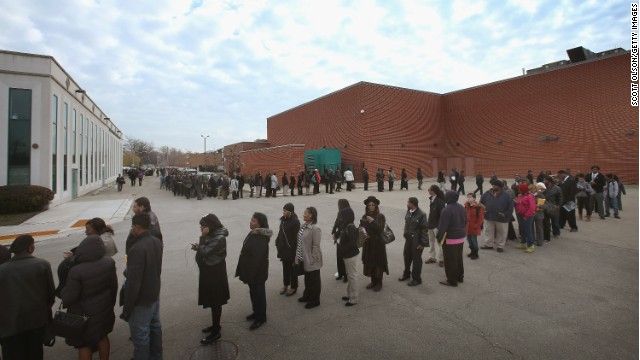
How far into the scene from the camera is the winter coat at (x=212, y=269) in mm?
3768

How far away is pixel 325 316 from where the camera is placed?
14.4ft

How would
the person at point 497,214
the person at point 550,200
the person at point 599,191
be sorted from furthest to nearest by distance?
the person at point 599,191
the person at point 550,200
the person at point 497,214

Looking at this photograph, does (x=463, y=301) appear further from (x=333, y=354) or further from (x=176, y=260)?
(x=176, y=260)

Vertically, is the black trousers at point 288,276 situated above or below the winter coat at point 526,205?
below

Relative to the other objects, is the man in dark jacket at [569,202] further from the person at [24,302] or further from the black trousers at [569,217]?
the person at [24,302]

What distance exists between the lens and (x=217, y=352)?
3609mm

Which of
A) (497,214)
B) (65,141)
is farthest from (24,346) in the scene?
(65,141)

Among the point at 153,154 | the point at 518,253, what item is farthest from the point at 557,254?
the point at 153,154

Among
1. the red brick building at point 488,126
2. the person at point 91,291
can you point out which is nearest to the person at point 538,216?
the person at point 91,291

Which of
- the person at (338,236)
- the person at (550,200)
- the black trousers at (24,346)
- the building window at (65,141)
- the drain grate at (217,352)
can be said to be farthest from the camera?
the building window at (65,141)

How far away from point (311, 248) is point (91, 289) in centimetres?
264

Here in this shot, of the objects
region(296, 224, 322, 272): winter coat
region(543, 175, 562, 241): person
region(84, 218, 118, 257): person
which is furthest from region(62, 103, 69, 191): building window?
region(543, 175, 562, 241): person

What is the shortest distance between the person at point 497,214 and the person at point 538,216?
37.2 inches

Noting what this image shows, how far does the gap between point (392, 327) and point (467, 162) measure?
32386 mm
